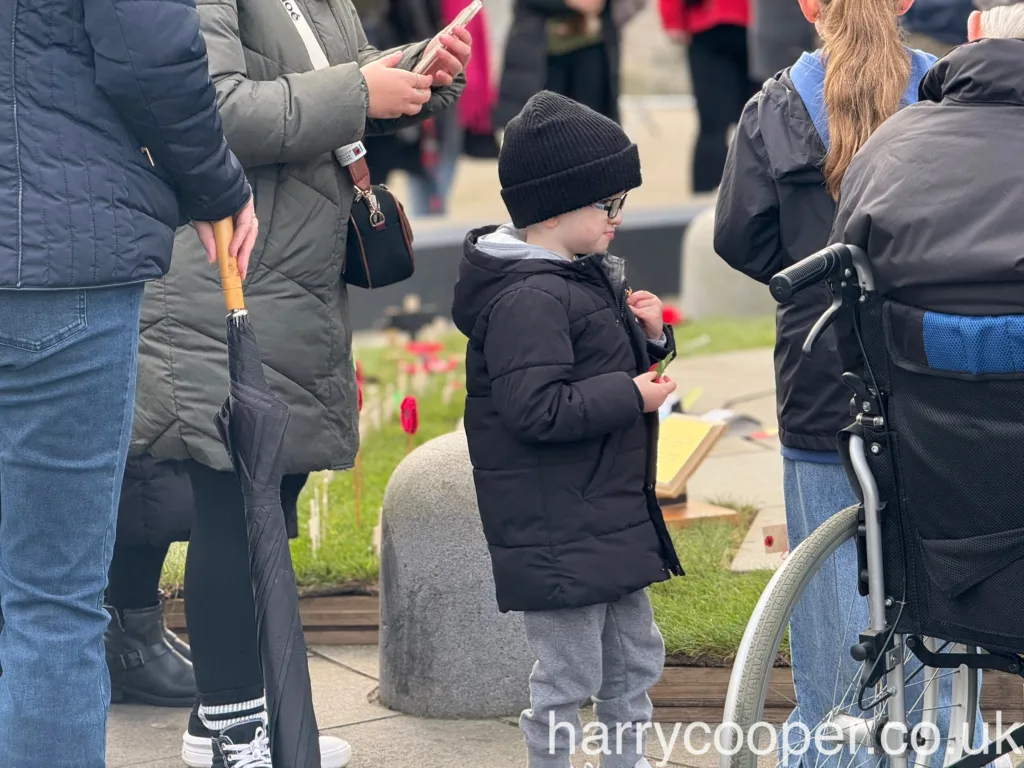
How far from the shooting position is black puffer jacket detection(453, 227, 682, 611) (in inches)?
130

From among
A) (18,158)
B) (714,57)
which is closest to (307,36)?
(18,158)

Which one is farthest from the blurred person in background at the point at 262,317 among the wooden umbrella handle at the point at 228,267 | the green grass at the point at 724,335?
the green grass at the point at 724,335

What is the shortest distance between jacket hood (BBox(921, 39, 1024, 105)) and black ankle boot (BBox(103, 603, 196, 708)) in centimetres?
254

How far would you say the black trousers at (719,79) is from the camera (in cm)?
1019

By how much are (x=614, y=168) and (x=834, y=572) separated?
2.93 ft

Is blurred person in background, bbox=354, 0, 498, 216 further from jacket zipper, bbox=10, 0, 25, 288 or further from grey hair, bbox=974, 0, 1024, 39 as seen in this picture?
grey hair, bbox=974, 0, 1024, 39

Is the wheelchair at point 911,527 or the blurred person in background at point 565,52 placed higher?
the wheelchair at point 911,527

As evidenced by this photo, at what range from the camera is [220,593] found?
380cm

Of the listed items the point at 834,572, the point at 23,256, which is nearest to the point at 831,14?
the point at 834,572

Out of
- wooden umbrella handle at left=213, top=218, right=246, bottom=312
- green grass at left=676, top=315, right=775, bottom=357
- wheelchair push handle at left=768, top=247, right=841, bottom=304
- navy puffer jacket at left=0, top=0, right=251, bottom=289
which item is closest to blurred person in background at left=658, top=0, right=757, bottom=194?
green grass at left=676, top=315, right=775, bottom=357

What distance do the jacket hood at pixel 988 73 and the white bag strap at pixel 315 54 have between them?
1477 mm

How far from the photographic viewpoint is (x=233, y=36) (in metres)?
3.68

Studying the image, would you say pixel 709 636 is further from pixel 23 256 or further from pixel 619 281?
pixel 23 256

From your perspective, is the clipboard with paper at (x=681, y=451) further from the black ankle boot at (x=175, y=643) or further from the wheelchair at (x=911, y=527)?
the wheelchair at (x=911, y=527)
